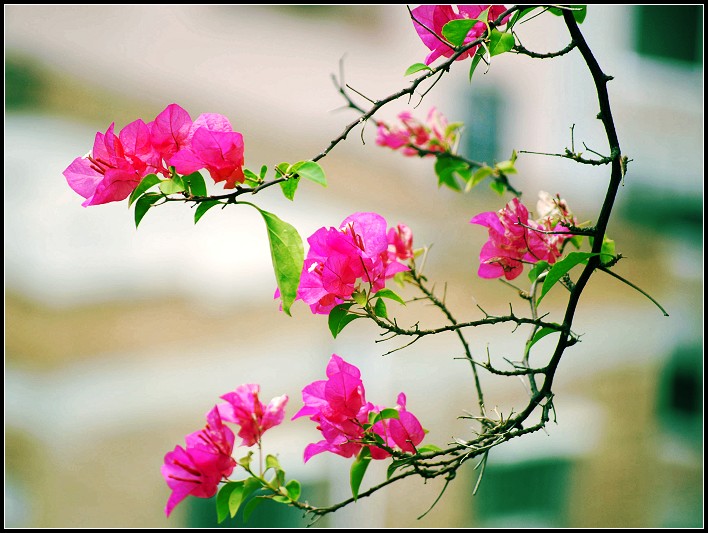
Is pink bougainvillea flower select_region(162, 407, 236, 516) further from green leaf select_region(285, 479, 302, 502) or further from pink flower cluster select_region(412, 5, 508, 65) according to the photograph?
pink flower cluster select_region(412, 5, 508, 65)

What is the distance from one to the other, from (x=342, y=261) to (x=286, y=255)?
1.8 inches

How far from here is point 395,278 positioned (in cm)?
53

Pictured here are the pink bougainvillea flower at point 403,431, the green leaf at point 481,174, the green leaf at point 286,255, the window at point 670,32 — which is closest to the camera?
the green leaf at point 286,255

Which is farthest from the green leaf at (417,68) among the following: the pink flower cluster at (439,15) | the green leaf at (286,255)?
the green leaf at (286,255)

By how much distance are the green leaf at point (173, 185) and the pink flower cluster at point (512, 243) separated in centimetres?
18

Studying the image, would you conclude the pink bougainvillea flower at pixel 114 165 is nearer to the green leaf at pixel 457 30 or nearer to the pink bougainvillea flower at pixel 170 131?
the pink bougainvillea flower at pixel 170 131

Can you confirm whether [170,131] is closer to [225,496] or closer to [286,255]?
[286,255]

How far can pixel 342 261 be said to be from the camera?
386mm

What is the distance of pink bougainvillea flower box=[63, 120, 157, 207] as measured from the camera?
0.37 metres

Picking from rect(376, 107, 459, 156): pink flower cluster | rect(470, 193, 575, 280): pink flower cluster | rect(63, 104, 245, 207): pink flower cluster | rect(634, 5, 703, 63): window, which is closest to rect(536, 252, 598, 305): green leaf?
rect(470, 193, 575, 280): pink flower cluster

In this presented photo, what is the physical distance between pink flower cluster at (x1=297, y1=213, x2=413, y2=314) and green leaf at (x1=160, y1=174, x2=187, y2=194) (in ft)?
0.25

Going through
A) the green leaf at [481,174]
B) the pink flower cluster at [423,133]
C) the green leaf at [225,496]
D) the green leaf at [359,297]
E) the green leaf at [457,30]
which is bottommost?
the green leaf at [225,496]

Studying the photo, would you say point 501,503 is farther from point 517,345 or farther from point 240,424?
point 240,424

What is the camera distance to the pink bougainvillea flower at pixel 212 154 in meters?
0.36
